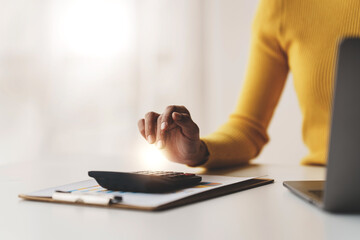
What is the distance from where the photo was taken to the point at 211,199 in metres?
0.61

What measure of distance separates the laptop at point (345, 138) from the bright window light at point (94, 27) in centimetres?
211

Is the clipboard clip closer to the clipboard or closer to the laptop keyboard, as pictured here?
the clipboard

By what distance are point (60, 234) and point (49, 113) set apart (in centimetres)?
199

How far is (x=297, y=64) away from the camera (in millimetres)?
1309

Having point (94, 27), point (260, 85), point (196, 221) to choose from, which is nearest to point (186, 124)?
point (196, 221)

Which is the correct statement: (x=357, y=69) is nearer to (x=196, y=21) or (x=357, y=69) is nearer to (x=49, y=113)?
(x=49, y=113)

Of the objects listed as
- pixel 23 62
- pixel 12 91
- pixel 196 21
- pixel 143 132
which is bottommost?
pixel 143 132

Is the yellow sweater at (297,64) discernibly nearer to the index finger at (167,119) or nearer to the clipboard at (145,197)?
the index finger at (167,119)

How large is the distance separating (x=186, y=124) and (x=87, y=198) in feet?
1.02

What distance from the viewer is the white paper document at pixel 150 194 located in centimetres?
55

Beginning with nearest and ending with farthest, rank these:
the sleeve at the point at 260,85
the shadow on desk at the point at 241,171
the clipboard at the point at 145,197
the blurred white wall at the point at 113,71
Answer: the clipboard at the point at 145,197, the shadow on desk at the point at 241,171, the sleeve at the point at 260,85, the blurred white wall at the point at 113,71

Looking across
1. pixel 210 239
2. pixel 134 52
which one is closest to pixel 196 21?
pixel 134 52

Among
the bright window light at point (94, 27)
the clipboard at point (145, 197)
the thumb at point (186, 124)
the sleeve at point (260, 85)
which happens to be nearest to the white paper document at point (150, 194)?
the clipboard at point (145, 197)

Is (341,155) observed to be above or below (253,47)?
below
